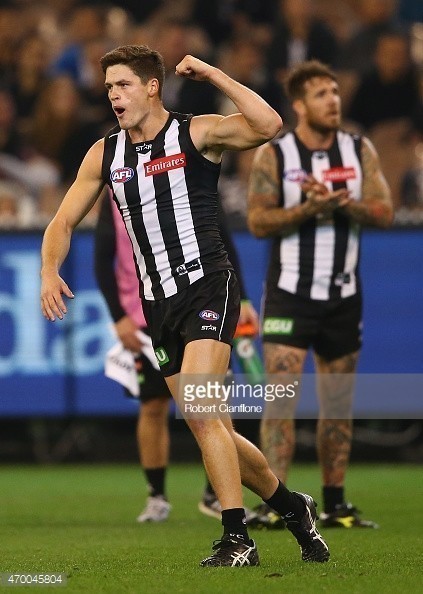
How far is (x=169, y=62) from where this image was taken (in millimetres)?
13578

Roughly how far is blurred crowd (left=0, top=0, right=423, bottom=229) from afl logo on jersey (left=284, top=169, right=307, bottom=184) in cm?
405

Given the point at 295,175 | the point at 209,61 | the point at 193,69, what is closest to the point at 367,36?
the point at 209,61

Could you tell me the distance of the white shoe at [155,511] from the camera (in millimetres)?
8125

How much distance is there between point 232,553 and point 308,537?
0.44 meters

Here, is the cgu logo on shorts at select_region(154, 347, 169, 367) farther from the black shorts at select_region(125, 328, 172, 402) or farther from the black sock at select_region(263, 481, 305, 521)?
the black shorts at select_region(125, 328, 172, 402)

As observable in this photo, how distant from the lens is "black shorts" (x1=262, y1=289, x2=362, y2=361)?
26.0 feet

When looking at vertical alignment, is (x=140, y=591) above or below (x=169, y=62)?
below

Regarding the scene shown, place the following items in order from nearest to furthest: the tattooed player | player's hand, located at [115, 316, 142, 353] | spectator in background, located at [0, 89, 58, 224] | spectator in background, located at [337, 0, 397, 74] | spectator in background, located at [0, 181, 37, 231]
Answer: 1. the tattooed player
2. player's hand, located at [115, 316, 142, 353]
3. spectator in background, located at [0, 181, 37, 231]
4. spectator in background, located at [0, 89, 58, 224]
5. spectator in background, located at [337, 0, 397, 74]

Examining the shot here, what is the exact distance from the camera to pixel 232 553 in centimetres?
557

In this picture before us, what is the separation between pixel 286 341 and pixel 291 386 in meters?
0.26

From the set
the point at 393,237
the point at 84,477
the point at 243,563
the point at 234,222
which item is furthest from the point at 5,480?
the point at 243,563

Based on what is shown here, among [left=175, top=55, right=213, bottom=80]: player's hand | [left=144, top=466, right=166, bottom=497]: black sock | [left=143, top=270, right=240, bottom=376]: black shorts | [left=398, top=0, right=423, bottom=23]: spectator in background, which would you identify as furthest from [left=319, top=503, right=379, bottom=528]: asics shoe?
[left=398, top=0, right=423, bottom=23]: spectator in background

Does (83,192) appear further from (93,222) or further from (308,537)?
(93,222)

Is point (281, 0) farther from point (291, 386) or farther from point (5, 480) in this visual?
point (291, 386)
